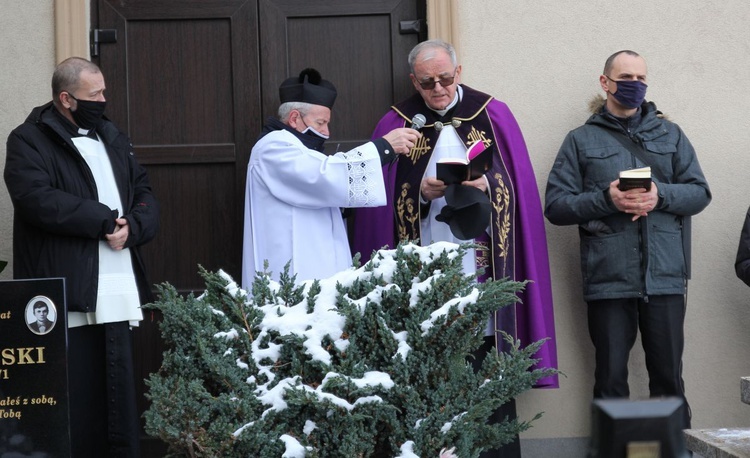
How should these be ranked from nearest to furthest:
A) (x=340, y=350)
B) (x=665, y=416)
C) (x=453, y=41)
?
(x=665, y=416) → (x=340, y=350) → (x=453, y=41)

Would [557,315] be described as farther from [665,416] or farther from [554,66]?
[665,416]

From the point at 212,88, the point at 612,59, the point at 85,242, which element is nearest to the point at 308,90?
the point at 212,88

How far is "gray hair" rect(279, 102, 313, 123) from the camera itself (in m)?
5.20

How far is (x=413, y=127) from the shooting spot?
5.28 metres

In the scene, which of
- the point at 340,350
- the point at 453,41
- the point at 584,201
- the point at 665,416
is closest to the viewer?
the point at 665,416

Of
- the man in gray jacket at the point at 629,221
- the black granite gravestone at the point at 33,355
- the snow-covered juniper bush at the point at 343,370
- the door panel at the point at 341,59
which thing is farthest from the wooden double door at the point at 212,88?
the snow-covered juniper bush at the point at 343,370

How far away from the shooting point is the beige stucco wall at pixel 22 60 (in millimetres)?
5785

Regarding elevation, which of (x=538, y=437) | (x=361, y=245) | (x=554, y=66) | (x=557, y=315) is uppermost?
(x=554, y=66)

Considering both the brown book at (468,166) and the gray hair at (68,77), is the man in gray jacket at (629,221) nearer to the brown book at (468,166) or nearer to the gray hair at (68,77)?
the brown book at (468,166)

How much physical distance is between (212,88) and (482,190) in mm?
1708

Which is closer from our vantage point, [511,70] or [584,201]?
[584,201]

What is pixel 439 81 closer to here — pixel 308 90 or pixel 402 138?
pixel 402 138

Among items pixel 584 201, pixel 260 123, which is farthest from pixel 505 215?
pixel 260 123

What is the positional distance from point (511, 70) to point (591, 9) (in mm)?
552
